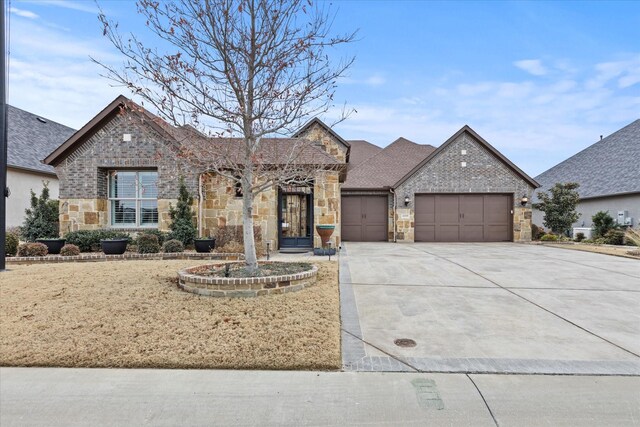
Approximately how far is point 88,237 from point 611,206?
24541 millimetres

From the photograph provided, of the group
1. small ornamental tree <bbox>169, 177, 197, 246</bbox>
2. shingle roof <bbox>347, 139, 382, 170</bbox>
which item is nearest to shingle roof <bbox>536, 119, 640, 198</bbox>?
shingle roof <bbox>347, 139, 382, 170</bbox>

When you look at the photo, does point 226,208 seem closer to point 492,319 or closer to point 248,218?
point 248,218

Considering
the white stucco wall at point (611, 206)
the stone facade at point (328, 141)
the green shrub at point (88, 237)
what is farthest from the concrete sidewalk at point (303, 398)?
the white stucco wall at point (611, 206)

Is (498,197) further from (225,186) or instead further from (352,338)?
(352,338)

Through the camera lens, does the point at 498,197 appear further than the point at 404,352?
Yes

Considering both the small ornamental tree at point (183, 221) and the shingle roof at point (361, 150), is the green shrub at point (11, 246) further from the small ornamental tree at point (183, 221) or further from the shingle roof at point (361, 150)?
the shingle roof at point (361, 150)

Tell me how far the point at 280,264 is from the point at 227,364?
12.9 feet

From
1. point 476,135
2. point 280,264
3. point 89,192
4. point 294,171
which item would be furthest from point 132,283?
point 476,135

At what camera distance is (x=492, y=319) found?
4.78 m

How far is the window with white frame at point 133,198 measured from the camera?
12070 millimetres

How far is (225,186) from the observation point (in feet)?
40.0

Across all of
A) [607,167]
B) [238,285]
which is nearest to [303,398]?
[238,285]

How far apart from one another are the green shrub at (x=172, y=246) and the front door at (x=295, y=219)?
11.7 ft

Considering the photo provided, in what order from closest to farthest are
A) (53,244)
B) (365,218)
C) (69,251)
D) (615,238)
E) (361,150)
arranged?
(69,251) < (53,244) < (615,238) < (365,218) < (361,150)
